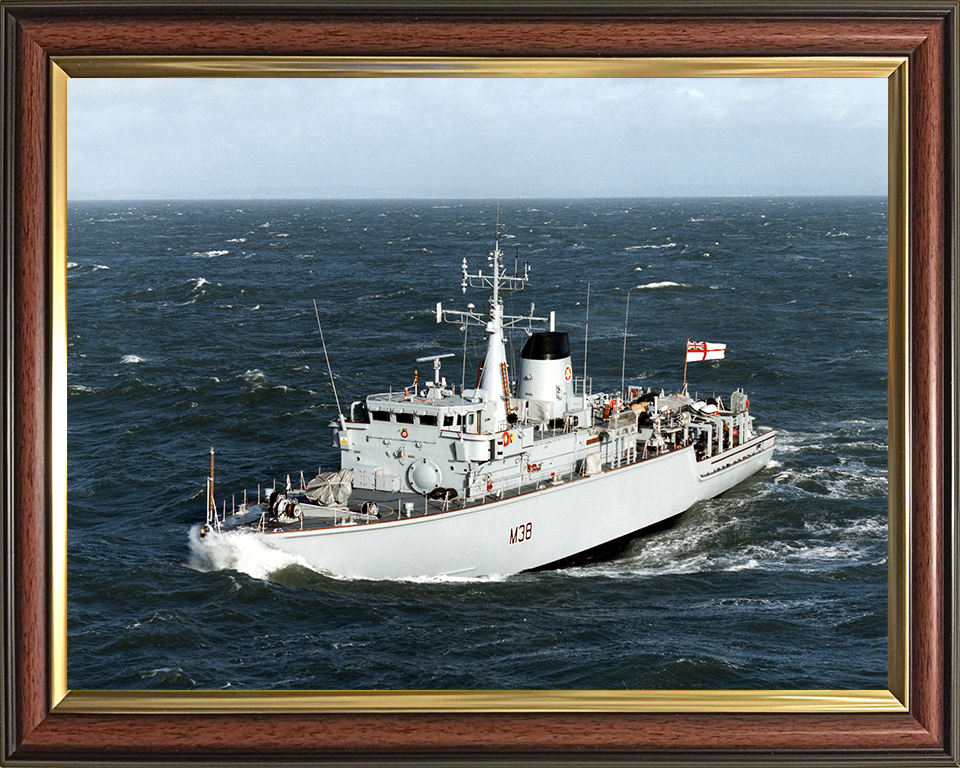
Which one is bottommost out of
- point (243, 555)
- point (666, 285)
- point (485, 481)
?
point (243, 555)

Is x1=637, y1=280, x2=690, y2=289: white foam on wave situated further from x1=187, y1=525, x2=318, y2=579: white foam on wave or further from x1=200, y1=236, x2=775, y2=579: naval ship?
x1=187, y1=525, x2=318, y2=579: white foam on wave

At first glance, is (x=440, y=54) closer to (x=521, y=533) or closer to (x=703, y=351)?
(x=521, y=533)

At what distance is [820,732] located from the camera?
9750 millimetres

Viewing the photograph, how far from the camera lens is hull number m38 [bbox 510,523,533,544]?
3078cm

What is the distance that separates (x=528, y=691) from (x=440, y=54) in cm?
558

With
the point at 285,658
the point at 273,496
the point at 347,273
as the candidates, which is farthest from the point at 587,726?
the point at 347,273

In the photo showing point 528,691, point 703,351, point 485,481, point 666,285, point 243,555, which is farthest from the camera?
point 666,285

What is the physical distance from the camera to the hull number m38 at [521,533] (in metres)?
30.8

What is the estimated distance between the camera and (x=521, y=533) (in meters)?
31.0

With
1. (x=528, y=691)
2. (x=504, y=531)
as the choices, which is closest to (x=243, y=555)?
(x=504, y=531)

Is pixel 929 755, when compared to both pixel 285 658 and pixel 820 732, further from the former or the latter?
pixel 285 658

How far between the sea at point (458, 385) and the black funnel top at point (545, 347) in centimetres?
373

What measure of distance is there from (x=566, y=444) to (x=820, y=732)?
24.2 meters

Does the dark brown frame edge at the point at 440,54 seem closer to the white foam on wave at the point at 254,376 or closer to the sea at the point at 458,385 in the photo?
the sea at the point at 458,385
